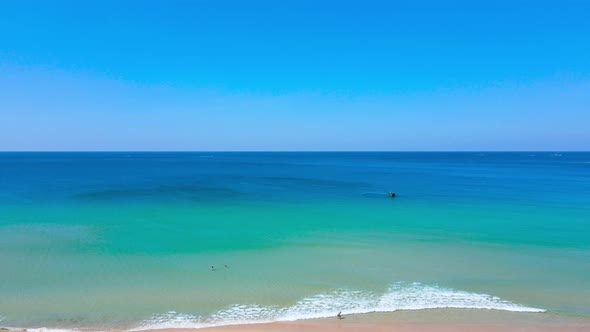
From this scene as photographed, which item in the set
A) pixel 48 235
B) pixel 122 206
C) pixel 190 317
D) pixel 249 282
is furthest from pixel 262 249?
pixel 122 206

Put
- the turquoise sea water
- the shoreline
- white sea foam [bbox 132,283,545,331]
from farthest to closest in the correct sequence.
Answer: the turquoise sea water
white sea foam [bbox 132,283,545,331]
the shoreline

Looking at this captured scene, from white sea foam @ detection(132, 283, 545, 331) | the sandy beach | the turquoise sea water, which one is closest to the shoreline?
the sandy beach

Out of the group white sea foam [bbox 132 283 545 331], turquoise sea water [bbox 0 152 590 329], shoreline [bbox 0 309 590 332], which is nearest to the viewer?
shoreline [bbox 0 309 590 332]

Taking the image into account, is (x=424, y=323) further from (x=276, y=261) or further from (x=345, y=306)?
(x=276, y=261)

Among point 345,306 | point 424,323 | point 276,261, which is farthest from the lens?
point 276,261

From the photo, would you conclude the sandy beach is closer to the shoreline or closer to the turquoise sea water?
the shoreline

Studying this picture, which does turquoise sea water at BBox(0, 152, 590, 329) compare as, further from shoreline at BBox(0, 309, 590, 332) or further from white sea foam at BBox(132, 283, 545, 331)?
shoreline at BBox(0, 309, 590, 332)

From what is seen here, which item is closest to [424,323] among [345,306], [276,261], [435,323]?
[435,323]

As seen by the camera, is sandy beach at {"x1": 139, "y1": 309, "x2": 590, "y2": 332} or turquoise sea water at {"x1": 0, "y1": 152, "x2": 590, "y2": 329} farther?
turquoise sea water at {"x1": 0, "y1": 152, "x2": 590, "y2": 329}
